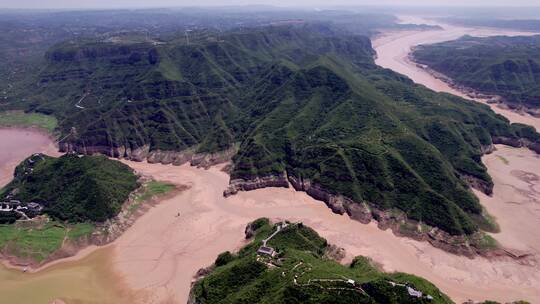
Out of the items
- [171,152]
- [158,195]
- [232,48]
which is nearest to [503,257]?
[158,195]

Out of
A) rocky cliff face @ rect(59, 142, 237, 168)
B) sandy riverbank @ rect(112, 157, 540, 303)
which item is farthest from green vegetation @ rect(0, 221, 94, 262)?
rocky cliff face @ rect(59, 142, 237, 168)

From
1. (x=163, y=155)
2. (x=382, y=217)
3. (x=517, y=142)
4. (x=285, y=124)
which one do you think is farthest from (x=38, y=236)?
(x=517, y=142)

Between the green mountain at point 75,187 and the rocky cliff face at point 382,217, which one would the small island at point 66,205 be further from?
the rocky cliff face at point 382,217

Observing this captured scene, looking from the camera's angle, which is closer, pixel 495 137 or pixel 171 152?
pixel 171 152

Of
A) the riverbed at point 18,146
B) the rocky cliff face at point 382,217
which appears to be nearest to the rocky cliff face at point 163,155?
the riverbed at point 18,146

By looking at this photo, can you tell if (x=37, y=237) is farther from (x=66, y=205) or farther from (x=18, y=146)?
(x=18, y=146)

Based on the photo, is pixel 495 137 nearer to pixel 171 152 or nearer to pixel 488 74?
pixel 488 74
